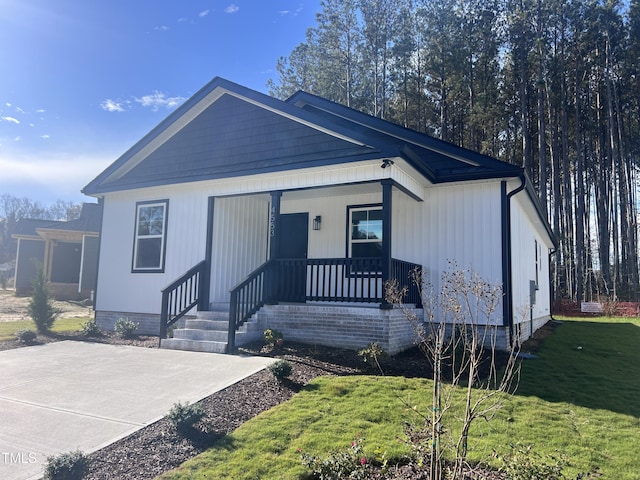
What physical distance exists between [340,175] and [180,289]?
4.26m

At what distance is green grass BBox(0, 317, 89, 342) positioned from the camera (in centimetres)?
1024

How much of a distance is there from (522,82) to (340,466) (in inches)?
938

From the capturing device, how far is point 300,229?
11125mm

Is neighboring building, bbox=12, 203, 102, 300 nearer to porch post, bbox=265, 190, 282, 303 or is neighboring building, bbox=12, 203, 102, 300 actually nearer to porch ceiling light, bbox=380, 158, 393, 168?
porch post, bbox=265, 190, 282, 303

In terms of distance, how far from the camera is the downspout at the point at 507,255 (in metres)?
8.55

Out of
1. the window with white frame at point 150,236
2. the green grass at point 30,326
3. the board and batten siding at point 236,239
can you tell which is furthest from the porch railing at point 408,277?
Answer: the green grass at point 30,326

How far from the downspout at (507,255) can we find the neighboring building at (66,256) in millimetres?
17260

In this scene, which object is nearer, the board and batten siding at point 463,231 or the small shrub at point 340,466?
the small shrub at point 340,466

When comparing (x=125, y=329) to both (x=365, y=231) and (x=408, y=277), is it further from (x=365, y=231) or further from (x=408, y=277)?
(x=408, y=277)

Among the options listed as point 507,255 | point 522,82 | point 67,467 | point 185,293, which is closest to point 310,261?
point 185,293

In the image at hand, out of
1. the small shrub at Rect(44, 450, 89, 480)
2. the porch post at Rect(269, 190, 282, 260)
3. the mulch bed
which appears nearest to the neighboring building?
the mulch bed

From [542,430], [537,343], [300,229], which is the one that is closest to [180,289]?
[300,229]

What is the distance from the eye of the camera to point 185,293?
9.70m

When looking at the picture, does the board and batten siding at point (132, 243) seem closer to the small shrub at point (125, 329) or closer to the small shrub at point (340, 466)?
the small shrub at point (125, 329)
